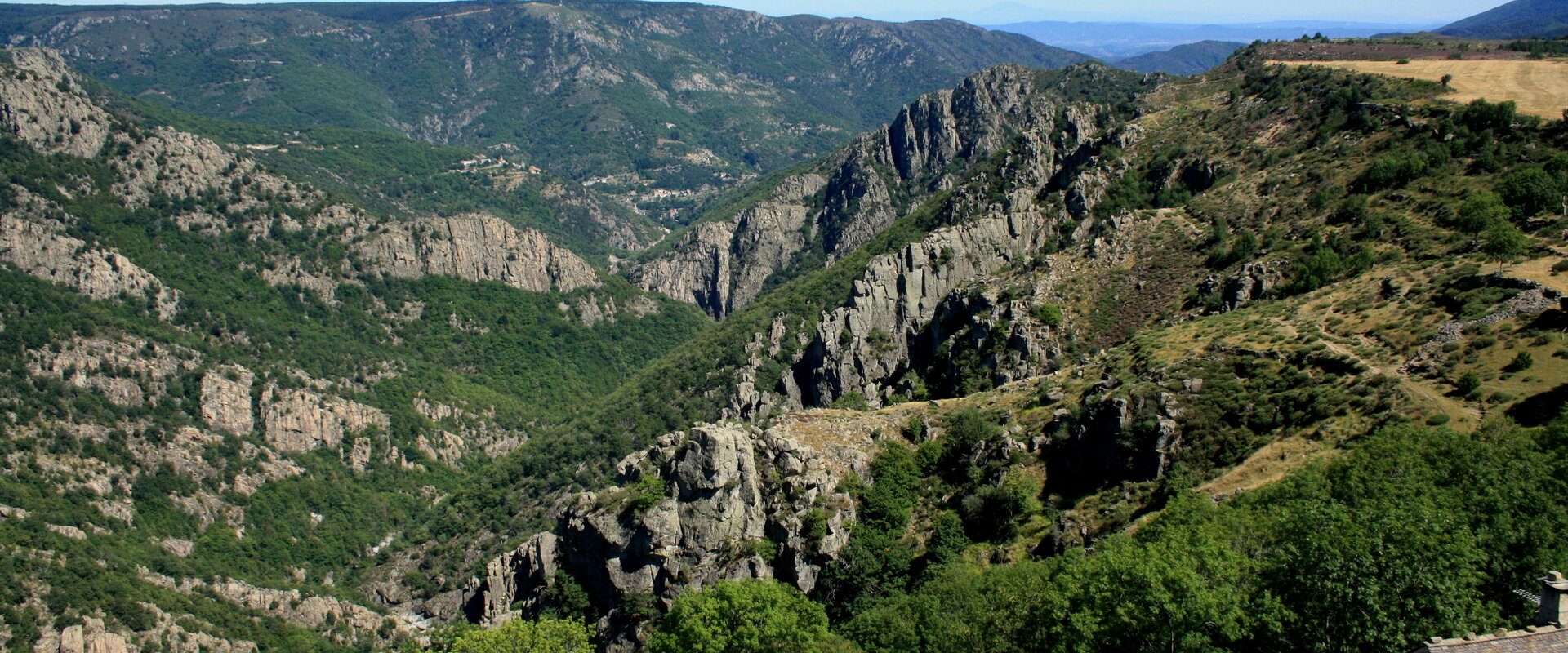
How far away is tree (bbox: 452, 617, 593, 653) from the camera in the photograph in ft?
175

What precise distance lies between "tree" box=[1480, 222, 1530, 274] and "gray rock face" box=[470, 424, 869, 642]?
4397cm

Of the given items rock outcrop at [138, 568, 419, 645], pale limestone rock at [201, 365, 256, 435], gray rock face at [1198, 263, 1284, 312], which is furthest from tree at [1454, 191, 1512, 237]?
pale limestone rock at [201, 365, 256, 435]

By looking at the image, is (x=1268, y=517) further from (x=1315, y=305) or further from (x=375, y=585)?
(x=375, y=585)

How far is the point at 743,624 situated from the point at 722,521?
598 inches

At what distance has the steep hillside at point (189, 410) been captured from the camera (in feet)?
343

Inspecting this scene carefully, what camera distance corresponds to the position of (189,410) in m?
143

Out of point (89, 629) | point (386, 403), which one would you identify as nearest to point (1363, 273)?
point (89, 629)

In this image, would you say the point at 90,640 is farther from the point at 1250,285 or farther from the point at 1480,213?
the point at 1480,213

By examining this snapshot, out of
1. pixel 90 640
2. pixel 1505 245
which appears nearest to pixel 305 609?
pixel 90 640

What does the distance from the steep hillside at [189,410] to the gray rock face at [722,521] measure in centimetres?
5633

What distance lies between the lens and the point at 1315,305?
6850 centimetres

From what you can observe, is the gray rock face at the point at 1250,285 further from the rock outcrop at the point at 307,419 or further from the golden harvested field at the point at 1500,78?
the rock outcrop at the point at 307,419

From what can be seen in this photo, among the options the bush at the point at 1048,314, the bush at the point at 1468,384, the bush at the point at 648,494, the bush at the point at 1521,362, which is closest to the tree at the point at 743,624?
the bush at the point at 648,494

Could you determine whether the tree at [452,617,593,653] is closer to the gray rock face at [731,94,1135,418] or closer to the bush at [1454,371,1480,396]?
the gray rock face at [731,94,1135,418]
